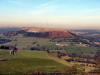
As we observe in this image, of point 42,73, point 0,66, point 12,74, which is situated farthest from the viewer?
point 0,66

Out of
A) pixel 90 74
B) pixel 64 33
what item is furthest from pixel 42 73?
pixel 64 33

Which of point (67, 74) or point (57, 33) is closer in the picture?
point (67, 74)

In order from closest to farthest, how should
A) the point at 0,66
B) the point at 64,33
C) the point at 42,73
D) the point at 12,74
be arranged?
the point at 12,74 → the point at 42,73 → the point at 0,66 → the point at 64,33

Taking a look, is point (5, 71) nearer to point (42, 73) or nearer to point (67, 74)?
point (42, 73)

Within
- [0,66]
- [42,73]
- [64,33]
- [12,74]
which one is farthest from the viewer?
[64,33]

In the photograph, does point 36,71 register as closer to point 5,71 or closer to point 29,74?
point 29,74

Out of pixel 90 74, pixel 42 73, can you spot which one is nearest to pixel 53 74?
pixel 42 73

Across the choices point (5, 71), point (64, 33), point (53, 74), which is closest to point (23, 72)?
point (5, 71)

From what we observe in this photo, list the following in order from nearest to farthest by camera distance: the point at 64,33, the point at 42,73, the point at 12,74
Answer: the point at 12,74 < the point at 42,73 < the point at 64,33

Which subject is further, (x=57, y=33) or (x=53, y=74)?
(x=57, y=33)
